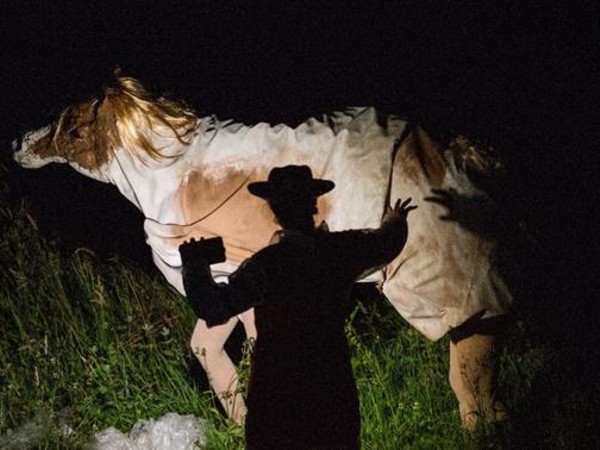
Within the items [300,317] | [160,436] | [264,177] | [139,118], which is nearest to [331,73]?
[139,118]

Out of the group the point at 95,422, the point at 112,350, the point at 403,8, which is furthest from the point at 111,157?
the point at 403,8

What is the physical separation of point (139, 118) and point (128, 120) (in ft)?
0.18

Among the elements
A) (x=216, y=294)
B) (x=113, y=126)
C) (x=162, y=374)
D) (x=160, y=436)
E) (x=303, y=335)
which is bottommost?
(x=160, y=436)

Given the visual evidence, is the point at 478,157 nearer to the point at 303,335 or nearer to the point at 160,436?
the point at 303,335

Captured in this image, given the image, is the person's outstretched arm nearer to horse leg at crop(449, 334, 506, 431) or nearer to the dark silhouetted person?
the dark silhouetted person

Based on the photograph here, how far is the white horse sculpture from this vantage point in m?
3.59

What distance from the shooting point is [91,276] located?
4.96 m

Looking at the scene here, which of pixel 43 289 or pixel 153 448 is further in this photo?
pixel 43 289

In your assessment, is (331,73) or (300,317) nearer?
(300,317)

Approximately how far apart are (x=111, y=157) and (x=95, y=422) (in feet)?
4.36

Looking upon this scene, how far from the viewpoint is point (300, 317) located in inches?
109

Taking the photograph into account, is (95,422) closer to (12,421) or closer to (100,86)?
(12,421)

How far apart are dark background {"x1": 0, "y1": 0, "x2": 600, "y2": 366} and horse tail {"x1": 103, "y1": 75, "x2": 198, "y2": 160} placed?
11.3 inches

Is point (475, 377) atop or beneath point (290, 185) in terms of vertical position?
beneath
